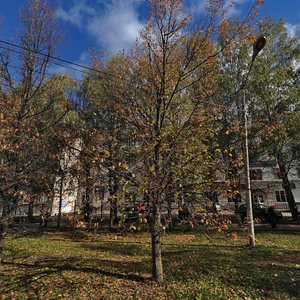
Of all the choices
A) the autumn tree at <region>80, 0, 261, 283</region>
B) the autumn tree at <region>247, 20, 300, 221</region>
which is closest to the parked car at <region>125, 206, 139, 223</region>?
the autumn tree at <region>80, 0, 261, 283</region>

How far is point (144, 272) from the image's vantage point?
698 cm

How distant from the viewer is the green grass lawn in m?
5.58

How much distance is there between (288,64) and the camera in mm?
17734

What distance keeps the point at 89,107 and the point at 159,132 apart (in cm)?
1264

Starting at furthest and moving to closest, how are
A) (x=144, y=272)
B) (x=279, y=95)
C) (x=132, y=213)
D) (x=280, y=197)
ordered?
1. (x=280, y=197)
2. (x=279, y=95)
3. (x=144, y=272)
4. (x=132, y=213)

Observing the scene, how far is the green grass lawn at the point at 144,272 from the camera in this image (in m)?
5.58

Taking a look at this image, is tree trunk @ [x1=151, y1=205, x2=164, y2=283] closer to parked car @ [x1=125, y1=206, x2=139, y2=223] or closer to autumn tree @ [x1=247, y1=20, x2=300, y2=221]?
parked car @ [x1=125, y1=206, x2=139, y2=223]

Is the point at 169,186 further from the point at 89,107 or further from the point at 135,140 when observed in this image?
the point at 89,107

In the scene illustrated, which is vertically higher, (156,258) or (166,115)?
(166,115)

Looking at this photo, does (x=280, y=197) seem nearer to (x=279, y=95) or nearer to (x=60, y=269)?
(x=279, y=95)

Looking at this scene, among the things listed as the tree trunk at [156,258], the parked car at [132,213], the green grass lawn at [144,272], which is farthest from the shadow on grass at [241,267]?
the parked car at [132,213]

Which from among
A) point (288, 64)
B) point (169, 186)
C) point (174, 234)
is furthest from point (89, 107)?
point (288, 64)

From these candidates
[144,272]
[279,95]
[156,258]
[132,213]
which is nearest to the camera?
[132,213]

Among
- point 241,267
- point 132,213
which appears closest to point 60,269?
point 132,213
